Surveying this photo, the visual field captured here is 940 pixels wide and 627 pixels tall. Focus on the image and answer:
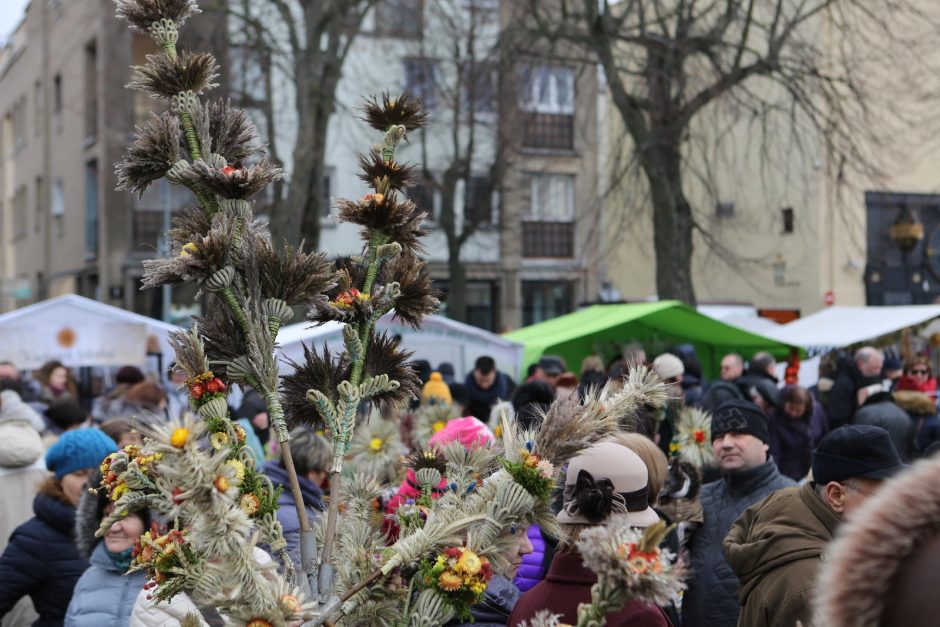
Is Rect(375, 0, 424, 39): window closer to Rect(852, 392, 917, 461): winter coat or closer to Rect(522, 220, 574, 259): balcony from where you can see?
Rect(522, 220, 574, 259): balcony

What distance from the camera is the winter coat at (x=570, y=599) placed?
2.59 metres

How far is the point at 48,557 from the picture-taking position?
4590 mm

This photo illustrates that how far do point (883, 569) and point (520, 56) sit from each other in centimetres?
1700

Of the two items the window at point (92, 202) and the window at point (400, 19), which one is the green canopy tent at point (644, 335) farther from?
the window at point (92, 202)

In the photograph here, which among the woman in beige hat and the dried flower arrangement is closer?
the dried flower arrangement

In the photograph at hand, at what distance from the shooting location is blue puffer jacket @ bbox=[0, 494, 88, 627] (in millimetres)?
4520

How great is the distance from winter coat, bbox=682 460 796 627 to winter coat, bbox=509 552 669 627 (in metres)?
1.80

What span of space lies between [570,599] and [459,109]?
22.9 meters

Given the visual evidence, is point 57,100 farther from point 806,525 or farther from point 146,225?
point 806,525

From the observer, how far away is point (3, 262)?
4328 cm

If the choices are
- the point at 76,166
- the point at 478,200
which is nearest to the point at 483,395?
the point at 478,200

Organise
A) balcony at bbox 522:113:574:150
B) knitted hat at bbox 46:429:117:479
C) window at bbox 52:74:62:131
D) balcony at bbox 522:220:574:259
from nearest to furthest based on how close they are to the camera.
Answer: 1. knitted hat at bbox 46:429:117:479
2. balcony at bbox 522:113:574:150
3. balcony at bbox 522:220:574:259
4. window at bbox 52:74:62:131

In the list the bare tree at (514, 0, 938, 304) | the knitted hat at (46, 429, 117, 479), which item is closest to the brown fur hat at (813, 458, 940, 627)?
the knitted hat at (46, 429, 117, 479)

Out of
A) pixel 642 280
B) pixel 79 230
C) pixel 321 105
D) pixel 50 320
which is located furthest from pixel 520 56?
pixel 79 230
